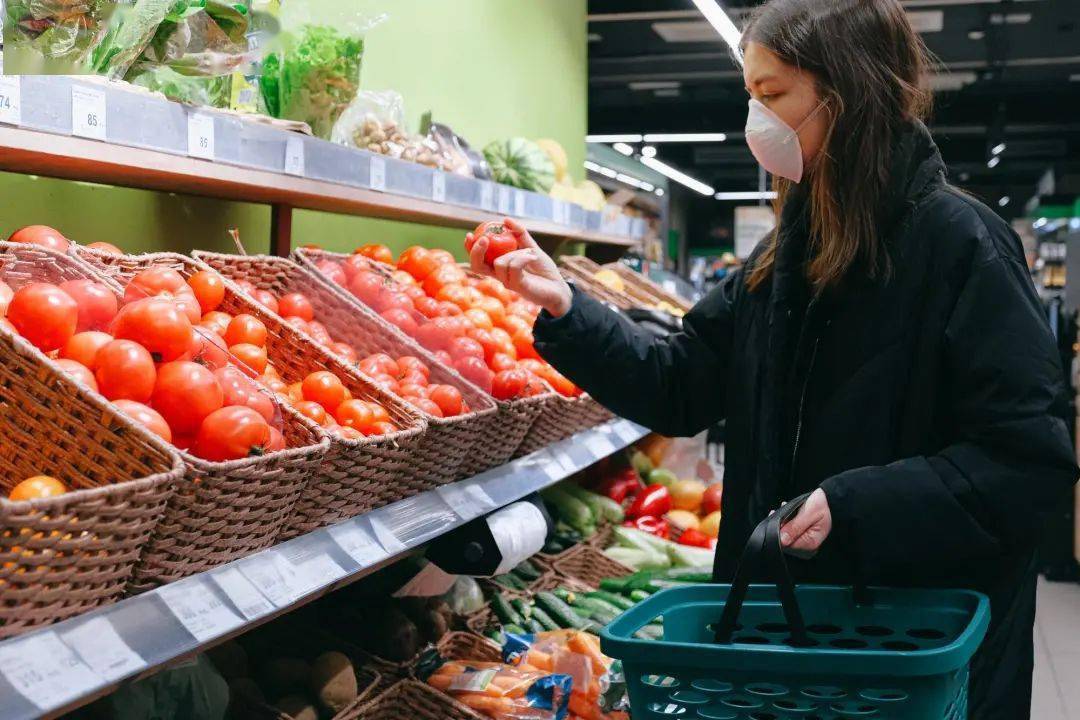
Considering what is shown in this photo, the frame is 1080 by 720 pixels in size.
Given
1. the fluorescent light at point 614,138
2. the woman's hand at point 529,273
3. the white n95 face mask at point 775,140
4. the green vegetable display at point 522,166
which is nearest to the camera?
the white n95 face mask at point 775,140

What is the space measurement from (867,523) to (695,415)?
1.83 feet

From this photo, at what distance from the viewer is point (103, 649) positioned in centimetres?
113

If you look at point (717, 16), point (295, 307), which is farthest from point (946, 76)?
point (295, 307)

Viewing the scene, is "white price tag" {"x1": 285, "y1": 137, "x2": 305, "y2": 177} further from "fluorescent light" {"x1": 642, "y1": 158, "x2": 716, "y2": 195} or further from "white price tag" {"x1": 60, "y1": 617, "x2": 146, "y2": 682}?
"fluorescent light" {"x1": 642, "y1": 158, "x2": 716, "y2": 195}

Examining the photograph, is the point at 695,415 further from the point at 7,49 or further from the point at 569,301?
the point at 7,49

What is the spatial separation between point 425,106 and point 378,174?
1.47 metres

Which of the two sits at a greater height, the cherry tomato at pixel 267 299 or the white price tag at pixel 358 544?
the cherry tomato at pixel 267 299

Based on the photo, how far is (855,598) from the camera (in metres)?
1.41

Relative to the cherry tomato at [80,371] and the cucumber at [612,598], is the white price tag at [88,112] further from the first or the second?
the cucumber at [612,598]

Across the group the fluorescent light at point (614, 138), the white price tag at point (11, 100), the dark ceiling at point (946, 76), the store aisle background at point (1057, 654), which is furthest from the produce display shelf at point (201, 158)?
the fluorescent light at point (614, 138)

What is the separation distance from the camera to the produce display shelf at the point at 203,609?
104 centimetres

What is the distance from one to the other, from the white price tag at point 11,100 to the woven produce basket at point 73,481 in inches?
13.1

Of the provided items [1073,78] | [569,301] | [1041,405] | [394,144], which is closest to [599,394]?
[569,301]

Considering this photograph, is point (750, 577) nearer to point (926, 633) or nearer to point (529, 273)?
point (926, 633)
